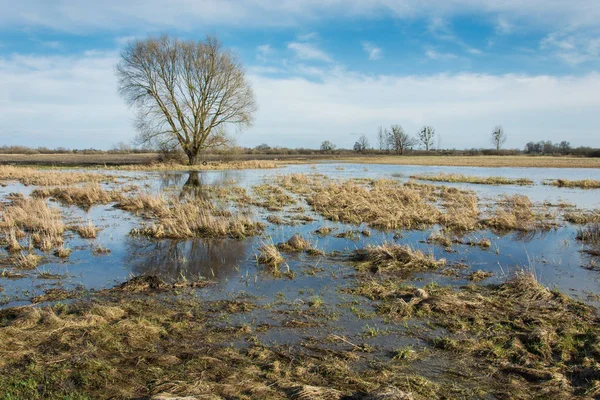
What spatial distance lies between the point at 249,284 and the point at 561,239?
10.1 meters

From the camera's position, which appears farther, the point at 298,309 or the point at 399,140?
the point at 399,140

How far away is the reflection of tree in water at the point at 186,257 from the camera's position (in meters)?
8.57

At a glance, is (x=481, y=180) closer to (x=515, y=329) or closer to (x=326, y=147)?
(x=515, y=329)

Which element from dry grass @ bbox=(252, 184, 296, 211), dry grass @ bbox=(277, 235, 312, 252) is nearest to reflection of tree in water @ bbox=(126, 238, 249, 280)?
dry grass @ bbox=(277, 235, 312, 252)

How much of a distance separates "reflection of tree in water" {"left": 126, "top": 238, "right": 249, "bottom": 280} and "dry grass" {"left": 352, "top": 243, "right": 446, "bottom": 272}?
10.4 feet

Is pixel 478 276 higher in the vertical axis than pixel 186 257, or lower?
lower

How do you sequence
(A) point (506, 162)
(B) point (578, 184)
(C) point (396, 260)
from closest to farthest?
(C) point (396, 260) < (B) point (578, 184) < (A) point (506, 162)

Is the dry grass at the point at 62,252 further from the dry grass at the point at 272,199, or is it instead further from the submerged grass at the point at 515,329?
the dry grass at the point at 272,199

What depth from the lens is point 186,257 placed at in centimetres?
988

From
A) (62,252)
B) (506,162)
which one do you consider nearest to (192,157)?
(62,252)

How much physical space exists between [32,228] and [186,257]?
6.02 metres

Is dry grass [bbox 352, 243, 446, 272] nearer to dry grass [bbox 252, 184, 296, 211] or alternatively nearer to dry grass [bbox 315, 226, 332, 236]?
dry grass [bbox 315, 226, 332, 236]

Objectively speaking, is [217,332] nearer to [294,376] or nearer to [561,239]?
[294,376]

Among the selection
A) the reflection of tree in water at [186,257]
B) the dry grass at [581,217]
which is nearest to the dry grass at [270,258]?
the reflection of tree in water at [186,257]
